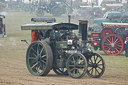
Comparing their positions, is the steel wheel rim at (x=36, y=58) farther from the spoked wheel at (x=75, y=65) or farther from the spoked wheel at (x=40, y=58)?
the spoked wheel at (x=75, y=65)

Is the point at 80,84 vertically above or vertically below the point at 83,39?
below

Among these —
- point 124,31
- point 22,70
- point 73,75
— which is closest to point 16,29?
point 124,31

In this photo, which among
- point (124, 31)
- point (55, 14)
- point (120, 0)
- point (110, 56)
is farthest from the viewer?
point (120, 0)

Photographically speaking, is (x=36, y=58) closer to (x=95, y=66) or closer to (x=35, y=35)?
(x=35, y=35)

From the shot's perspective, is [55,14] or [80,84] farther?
[55,14]

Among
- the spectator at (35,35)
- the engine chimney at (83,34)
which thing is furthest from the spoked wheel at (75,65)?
the spectator at (35,35)

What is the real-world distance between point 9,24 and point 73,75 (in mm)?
31944

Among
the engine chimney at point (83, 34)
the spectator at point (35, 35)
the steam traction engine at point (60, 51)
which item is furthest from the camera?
the spectator at point (35, 35)

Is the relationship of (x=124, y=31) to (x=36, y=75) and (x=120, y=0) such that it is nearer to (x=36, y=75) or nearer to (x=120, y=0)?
(x=36, y=75)

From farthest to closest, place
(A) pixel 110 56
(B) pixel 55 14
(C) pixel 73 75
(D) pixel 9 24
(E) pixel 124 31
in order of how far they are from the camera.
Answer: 1. (B) pixel 55 14
2. (D) pixel 9 24
3. (E) pixel 124 31
4. (A) pixel 110 56
5. (C) pixel 73 75

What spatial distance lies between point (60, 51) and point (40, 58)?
65 cm

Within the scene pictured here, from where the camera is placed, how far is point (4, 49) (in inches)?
860

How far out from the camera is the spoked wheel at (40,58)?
11492 mm

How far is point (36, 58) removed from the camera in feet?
39.2
